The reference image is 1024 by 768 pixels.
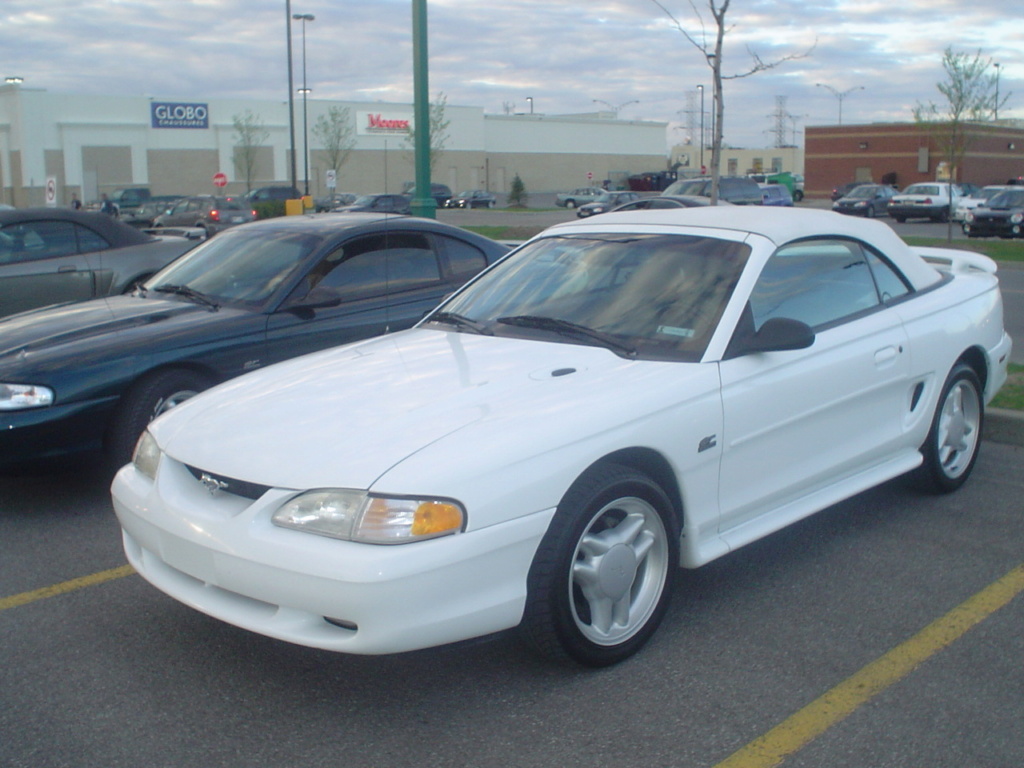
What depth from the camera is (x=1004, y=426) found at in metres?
6.32

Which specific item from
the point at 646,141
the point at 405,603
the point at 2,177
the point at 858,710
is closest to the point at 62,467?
the point at 405,603

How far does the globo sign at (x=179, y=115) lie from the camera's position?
5975 cm

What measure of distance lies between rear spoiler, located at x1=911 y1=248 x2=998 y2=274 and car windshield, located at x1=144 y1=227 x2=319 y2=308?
3.68 meters

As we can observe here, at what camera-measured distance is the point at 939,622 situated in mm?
3871

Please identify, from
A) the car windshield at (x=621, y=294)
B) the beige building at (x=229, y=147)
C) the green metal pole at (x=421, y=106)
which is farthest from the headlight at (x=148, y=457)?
the beige building at (x=229, y=147)

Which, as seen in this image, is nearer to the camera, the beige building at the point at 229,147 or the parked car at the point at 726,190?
the parked car at the point at 726,190

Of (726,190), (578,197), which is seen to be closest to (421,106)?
(726,190)

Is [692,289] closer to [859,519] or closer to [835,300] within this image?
[835,300]

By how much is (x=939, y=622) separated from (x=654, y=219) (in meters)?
2.11

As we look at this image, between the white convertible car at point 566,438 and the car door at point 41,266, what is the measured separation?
505 cm

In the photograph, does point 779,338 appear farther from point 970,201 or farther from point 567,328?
point 970,201

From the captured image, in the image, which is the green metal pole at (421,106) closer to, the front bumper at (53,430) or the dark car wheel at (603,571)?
the front bumper at (53,430)

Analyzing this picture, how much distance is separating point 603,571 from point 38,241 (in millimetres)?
7071

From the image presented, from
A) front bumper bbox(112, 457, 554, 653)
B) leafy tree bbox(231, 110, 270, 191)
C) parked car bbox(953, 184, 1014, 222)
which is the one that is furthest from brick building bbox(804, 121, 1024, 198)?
front bumper bbox(112, 457, 554, 653)
